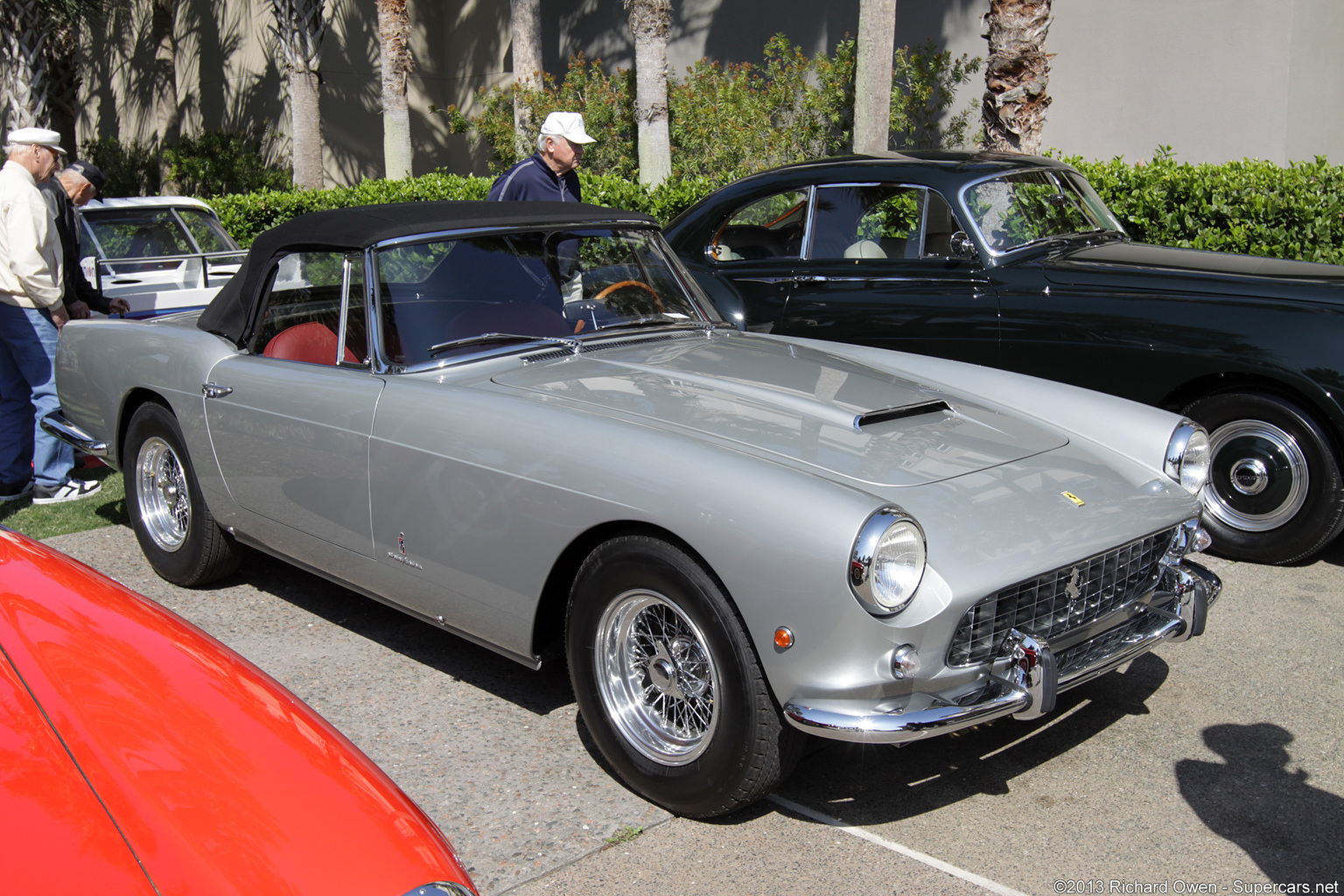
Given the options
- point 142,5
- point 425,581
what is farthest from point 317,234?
point 142,5

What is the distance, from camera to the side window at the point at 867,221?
20.0 ft

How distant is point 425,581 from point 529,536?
55 cm

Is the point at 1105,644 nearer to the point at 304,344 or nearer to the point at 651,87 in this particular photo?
the point at 304,344

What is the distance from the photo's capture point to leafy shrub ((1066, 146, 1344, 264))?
24.6ft

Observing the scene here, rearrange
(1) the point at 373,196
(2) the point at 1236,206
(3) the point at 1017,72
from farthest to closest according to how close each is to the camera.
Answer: (1) the point at 373,196 < (3) the point at 1017,72 < (2) the point at 1236,206

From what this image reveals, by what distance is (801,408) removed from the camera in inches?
138

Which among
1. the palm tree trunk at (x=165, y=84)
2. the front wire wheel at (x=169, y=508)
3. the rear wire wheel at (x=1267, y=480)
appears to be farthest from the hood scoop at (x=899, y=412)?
the palm tree trunk at (x=165, y=84)

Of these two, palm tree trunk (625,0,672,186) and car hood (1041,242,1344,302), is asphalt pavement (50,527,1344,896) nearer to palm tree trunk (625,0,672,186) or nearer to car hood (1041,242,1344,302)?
car hood (1041,242,1344,302)

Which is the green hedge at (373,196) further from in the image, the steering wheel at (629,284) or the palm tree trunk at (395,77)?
the steering wheel at (629,284)

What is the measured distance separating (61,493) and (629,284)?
150 inches

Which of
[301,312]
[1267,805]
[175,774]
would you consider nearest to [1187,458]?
[1267,805]

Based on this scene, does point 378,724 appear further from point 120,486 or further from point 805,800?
point 120,486

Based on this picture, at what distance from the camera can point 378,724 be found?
366 cm

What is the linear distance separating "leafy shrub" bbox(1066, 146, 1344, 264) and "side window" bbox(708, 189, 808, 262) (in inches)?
119
